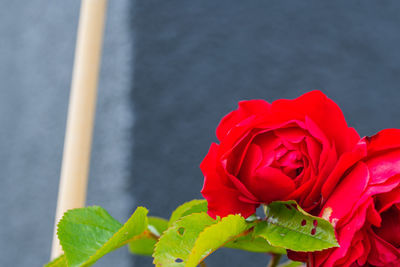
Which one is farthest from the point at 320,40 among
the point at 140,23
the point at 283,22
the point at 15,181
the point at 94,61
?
the point at 15,181

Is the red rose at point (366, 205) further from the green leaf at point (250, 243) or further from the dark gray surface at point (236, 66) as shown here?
the dark gray surface at point (236, 66)

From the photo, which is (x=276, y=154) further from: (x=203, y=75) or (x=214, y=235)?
(x=203, y=75)

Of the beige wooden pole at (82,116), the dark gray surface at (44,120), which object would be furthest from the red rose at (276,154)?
the dark gray surface at (44,120)

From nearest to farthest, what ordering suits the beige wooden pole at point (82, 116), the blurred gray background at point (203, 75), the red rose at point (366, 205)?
the red rose at point (366, 205)
the beige wooden pole at point (82, 116)
the blurred gray background at point (203, 75)

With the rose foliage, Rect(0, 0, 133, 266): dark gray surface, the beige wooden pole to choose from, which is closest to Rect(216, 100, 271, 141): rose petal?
the rose foliage

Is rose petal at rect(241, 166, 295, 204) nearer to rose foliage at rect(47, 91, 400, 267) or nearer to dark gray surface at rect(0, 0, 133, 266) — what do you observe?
rose foliage at rect(47, 91, 400, 267)

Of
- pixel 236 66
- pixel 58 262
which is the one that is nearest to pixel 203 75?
pixel 236 66
